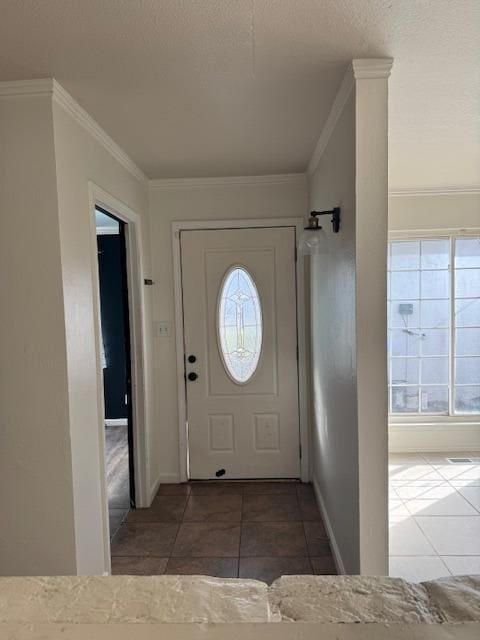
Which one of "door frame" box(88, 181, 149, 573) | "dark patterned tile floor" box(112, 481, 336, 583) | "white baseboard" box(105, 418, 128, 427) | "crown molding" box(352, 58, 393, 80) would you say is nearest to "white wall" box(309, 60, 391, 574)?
"crown molding" box(352, 58, 393, 80)

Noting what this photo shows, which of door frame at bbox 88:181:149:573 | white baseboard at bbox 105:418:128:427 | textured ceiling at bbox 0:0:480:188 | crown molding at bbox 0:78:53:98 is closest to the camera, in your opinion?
textured ceiling at bbox 0:0:480:188

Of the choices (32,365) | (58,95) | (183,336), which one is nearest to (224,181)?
(183,336)

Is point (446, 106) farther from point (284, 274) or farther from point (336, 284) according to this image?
point (284, 274)

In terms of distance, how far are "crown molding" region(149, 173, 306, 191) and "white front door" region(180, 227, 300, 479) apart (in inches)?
14.3

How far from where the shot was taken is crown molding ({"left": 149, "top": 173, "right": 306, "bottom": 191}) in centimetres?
334

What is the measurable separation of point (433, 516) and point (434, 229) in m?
2.45

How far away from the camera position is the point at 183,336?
3.49 meters

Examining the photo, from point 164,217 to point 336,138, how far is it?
5.58ft

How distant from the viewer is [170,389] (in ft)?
11.5

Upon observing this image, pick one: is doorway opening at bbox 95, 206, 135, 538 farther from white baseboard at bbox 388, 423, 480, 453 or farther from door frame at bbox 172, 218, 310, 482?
white baseboard at bbox 388, 423, 480, 453

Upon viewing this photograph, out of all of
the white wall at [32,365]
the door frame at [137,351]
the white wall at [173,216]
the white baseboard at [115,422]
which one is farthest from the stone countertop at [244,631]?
the white baseboard at [115,422]

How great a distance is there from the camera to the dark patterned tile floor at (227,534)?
2422 millimetres

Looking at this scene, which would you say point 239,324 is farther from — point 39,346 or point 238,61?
point 238,61

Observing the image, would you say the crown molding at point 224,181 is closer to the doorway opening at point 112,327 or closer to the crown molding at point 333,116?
the crown molding at point 333,116
